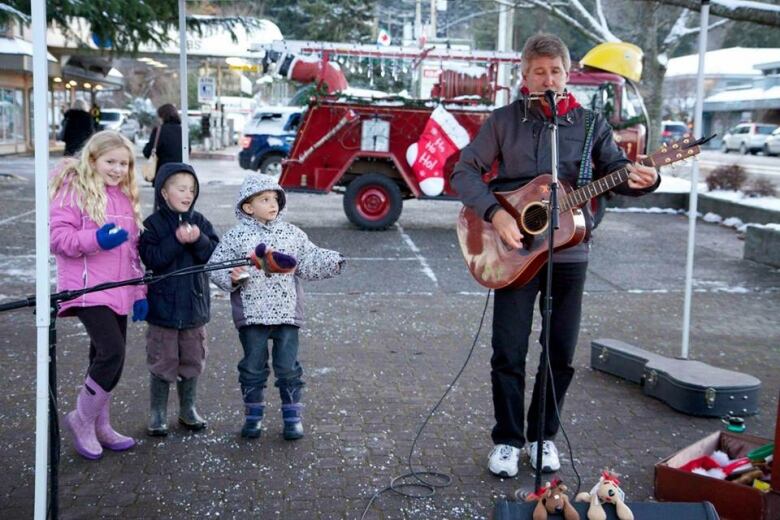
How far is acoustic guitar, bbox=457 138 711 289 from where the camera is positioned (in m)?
3.47

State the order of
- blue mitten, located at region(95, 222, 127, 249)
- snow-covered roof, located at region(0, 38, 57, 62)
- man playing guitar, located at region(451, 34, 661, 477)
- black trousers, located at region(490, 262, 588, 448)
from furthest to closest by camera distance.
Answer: snow-covered roof, located at region(0, 38, 57, 62) → black trousers, located at region(490, 262, 588, 448) → man playing guitar, located at region(451, 34, 661, 477) → blue mitten, located at region(95, 222, 127, 249)

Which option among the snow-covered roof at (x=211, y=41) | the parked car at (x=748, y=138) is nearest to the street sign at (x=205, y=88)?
the snow-covered roof at (x=211, y=41)

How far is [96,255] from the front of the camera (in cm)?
386

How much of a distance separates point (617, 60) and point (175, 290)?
11.2m

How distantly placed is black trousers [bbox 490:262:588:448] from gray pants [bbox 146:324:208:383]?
1.55 m

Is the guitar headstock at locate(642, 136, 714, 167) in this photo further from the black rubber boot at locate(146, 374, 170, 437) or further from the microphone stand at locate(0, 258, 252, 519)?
the black rubber boot at locate(146, 374, 170, 437)

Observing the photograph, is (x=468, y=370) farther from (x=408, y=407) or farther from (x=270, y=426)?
(x=270, y=426)

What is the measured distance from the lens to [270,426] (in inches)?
177

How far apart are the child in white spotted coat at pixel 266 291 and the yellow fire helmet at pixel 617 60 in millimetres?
10586

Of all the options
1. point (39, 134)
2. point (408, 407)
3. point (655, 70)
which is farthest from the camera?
point (655, 70)

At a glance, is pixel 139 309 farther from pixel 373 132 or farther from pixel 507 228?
pixel 373 132

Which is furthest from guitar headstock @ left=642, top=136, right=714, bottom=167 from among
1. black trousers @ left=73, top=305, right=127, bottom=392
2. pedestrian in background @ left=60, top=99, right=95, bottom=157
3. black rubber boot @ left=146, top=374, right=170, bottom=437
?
pedestrian in background @ left=60, top=99, right=95, bottom=157

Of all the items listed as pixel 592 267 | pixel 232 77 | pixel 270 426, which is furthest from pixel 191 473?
pixel 232 77

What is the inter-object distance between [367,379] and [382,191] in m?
6.97
